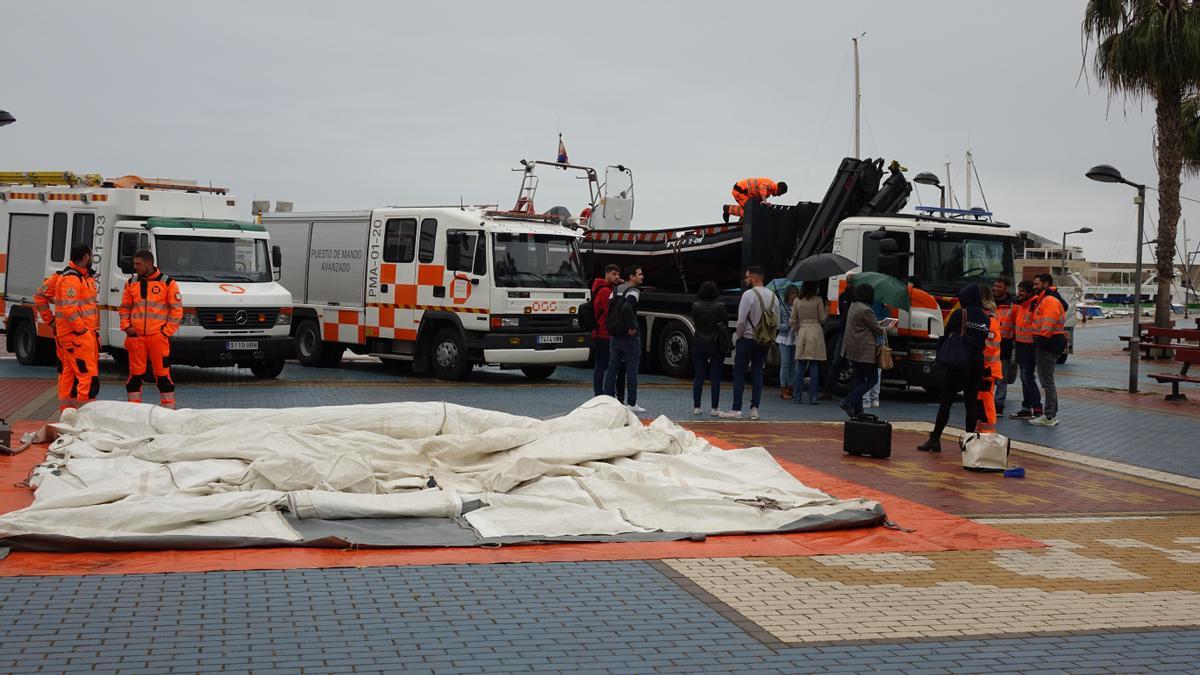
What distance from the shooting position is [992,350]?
13984 millimetres

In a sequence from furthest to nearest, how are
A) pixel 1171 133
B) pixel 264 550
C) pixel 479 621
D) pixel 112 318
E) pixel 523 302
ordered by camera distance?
pixel 1171 133, pixel 523 302, pixel 112 318, pixel 264 550, pixel 479 621

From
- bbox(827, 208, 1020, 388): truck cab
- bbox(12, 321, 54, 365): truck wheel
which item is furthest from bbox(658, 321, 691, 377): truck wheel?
bbox(12, 321, 54, 365): truck wheel

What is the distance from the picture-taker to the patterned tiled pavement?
5.60 m

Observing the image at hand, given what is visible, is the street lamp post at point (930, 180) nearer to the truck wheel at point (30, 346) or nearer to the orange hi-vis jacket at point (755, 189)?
the orange hi-vis jacket at point (755, 189)

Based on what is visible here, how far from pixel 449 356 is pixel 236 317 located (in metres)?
3.42

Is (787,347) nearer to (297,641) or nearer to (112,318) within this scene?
(112,318)

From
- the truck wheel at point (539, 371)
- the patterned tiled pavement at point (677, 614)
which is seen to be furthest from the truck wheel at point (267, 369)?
the patterned tiled pavement at point (677, 614)

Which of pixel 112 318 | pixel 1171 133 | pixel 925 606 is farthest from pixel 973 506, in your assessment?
pixel 1171 133

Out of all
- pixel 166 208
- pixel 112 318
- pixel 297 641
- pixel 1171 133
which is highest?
pixel 1171 133

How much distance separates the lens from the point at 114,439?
9969 mm

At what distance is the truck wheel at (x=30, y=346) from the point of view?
19.9 meters

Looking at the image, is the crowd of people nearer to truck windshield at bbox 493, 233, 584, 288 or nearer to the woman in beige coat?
the woman in beige coat

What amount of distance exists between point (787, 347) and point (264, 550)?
12.4 m

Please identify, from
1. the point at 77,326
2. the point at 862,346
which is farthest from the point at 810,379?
the point at 77,326
